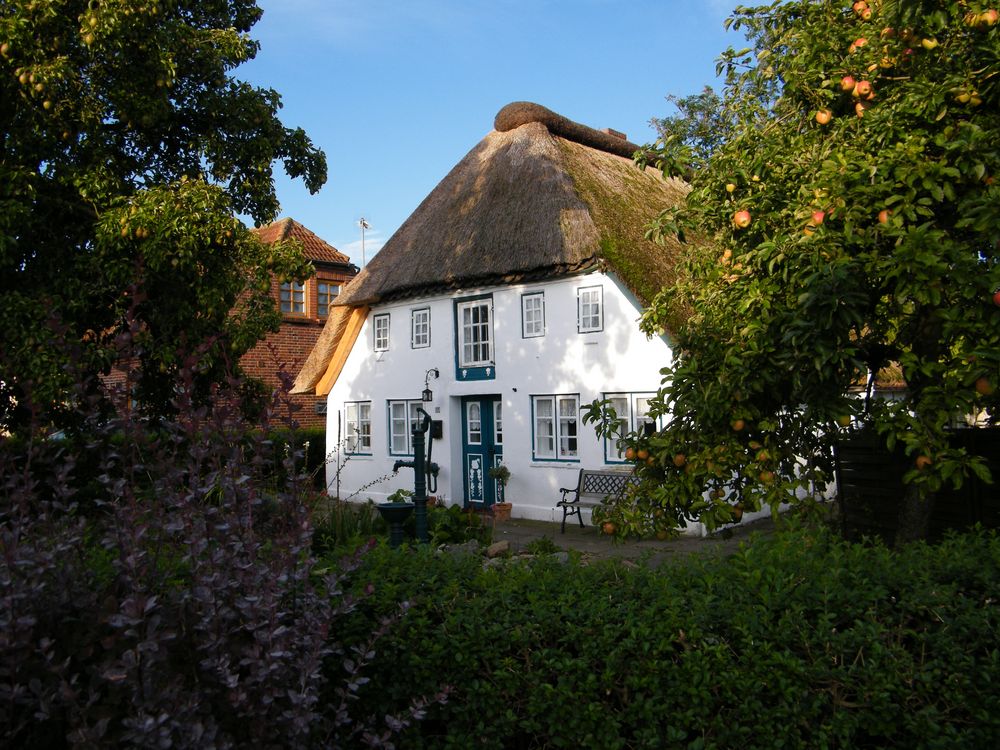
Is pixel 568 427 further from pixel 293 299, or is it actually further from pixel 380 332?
pixel 293 299

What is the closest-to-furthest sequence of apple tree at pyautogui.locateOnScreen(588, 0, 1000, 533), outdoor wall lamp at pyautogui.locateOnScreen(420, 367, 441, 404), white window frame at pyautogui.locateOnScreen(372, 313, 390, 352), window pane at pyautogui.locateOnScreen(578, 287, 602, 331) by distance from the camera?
apple tree at pyautogui.locateOnScreen(588, 0, 1000, 533) < window pane at pyautogui.locateOnScreen(578, 287, 602, 331) < outdoor wall lamp at pyautogui.locateOnScreen(420, 367, 441, 404) < white window frame at pyautogui.locateOnScreen(372, 313, 390, 352)

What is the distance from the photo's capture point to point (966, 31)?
4.86 meters

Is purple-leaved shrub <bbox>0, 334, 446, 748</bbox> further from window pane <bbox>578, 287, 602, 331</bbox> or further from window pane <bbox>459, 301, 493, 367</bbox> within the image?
window pane <bbox>459, 301, 493, 367</bbox>

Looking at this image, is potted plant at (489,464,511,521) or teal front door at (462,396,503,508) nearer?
potted plant at (489,464,511,521)

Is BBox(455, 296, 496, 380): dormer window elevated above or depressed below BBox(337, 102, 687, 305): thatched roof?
below

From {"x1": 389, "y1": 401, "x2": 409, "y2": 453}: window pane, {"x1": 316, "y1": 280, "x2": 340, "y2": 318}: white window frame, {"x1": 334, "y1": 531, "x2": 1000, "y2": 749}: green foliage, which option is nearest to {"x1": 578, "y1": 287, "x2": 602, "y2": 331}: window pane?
{"x1": 389, "y1": 401, "x2": 409, "y2": 453}: window pane

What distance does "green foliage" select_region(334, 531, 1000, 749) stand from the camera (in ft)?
10.3

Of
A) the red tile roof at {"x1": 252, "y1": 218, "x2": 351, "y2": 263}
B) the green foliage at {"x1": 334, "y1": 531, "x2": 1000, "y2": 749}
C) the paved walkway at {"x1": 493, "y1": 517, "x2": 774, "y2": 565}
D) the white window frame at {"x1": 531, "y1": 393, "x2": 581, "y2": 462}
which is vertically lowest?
the paved walkway at {"x1": 493, "y1": 517, "x2": 774, "y2": 565}

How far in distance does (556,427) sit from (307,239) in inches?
513

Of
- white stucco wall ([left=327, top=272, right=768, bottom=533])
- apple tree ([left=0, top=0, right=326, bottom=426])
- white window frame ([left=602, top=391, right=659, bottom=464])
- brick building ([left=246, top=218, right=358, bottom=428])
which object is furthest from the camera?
brick building ([left=246, top=218, right=358, bottom=428])

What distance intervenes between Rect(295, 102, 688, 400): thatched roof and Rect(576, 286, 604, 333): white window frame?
0.46 meters

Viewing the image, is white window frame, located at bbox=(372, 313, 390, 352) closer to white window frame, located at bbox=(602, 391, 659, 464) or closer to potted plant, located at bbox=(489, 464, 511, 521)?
potted plant, located at bbox=(489, 464, 511, 521)

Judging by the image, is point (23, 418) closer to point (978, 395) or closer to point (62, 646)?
point (62, 646)

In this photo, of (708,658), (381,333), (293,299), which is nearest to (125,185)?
(381,333)
